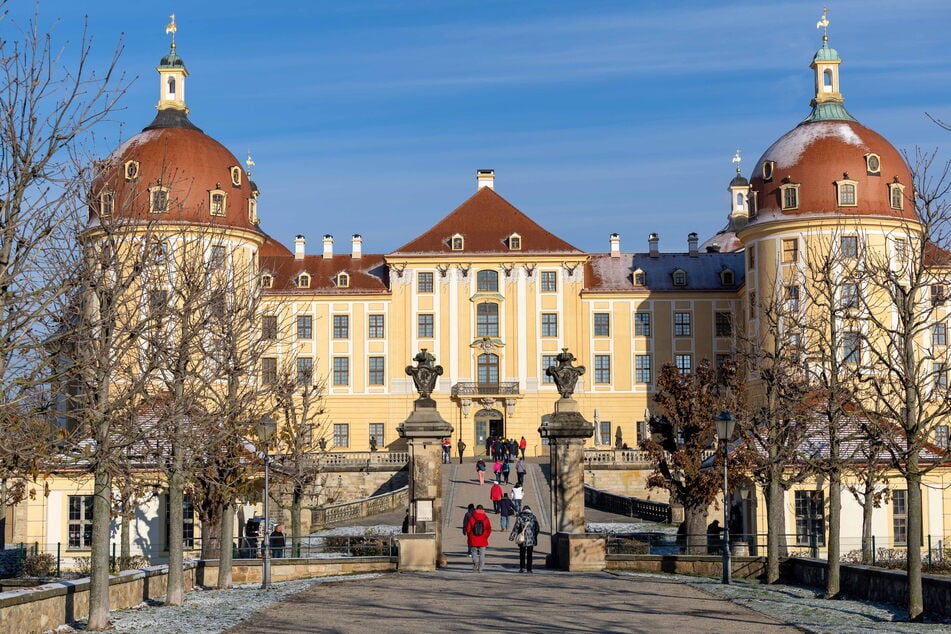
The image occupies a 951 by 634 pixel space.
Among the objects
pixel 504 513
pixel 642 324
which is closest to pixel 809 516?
pixel 504 513

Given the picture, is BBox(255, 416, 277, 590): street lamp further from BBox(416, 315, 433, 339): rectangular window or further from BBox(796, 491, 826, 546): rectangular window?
BBox(416, 315, 433, 339): rectangular window

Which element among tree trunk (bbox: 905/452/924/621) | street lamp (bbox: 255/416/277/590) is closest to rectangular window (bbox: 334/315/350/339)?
street lamp (bbox: 255/416/277/590)

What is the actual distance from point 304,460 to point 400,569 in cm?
888

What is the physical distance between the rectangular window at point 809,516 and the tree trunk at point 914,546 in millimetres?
17401

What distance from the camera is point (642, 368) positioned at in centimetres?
6925

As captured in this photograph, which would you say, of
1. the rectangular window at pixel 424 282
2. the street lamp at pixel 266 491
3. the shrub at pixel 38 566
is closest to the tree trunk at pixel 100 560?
the street lamp at pixel 266 491

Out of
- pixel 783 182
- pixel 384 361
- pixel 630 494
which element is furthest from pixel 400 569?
pixel 384 361

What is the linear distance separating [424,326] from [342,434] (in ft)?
22.2

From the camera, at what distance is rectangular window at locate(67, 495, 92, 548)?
3581 centimetres

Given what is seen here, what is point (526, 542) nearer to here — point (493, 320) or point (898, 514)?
point (898, 514)

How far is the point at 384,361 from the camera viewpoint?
68500 millimetres

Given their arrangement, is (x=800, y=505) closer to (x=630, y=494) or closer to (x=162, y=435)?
(x=630, y=494)

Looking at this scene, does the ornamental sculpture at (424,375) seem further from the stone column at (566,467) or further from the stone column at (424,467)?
the stone column at (566,467)

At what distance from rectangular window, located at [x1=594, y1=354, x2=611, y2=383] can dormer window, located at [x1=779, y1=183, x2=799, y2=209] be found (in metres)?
13.7
